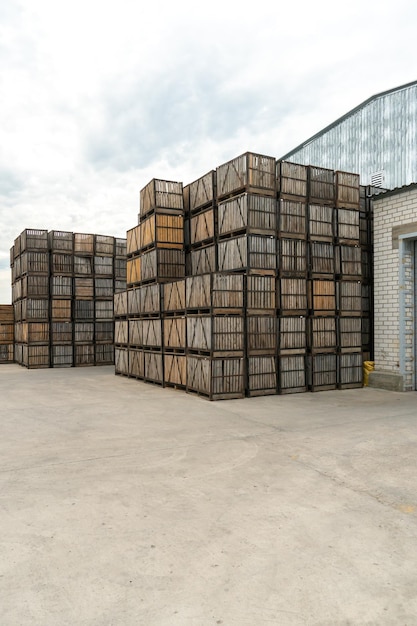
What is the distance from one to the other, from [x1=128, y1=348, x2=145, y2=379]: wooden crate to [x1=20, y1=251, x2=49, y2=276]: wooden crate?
26.0ft

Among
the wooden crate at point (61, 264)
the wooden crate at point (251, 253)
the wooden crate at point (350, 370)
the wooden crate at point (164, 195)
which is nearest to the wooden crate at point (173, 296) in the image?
the wooden crate at point (251, 253)

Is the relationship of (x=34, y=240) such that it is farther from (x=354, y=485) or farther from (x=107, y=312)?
(x=354, y=485)

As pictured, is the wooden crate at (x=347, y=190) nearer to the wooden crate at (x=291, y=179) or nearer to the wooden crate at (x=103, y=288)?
the wooden crate at (x=291, y=179)

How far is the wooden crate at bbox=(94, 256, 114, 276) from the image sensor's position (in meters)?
22.7

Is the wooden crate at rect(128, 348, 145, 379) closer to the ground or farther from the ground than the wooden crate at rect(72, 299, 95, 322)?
closer to the ground

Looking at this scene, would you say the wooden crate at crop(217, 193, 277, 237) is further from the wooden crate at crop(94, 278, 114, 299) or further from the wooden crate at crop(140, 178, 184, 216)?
the wooden crate at crop(94, 278, 114, 299)

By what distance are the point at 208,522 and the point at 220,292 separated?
7.71 m

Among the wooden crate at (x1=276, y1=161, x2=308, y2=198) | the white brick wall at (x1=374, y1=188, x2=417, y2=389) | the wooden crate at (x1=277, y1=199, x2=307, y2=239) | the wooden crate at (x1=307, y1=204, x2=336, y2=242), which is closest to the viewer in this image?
the wooden crate at (x1=277, y1=199, x2=307, y2=239)

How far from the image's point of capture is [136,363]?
1616 cm

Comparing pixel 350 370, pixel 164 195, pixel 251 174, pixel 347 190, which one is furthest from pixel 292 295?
pixel 164 195

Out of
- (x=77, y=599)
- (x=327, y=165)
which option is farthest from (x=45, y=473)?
(x=327, y=165)

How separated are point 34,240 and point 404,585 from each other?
70.1ft

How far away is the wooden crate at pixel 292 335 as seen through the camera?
1254 cm

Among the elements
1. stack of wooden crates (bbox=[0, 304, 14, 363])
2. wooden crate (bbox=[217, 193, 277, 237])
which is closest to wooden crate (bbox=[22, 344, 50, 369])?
stack of wooden crates (bbox=[0, 304, 14, 363])
